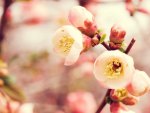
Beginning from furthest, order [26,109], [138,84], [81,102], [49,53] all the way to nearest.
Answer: [49,53] < [81,102] < [26,109] < [138,84]

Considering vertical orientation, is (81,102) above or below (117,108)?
below

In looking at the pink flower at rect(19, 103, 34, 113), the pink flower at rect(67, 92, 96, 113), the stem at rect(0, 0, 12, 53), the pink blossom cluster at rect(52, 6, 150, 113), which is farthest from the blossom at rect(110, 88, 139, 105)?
the stem at rect(0, 0, 12, 53)

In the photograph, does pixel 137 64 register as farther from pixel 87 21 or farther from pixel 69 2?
pixel 87 21

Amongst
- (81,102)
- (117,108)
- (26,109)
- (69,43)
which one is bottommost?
(81,102)

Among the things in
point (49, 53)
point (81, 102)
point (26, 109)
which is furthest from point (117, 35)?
point (49, 53)

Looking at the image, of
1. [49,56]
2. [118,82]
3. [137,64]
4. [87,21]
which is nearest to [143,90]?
[118,82]

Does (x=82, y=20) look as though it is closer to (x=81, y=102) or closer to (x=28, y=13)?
(x=81, y=102)

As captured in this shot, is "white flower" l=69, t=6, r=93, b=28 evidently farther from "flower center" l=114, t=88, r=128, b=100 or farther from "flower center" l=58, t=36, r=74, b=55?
"flower center" l=114, t=88, r=128, b=100
